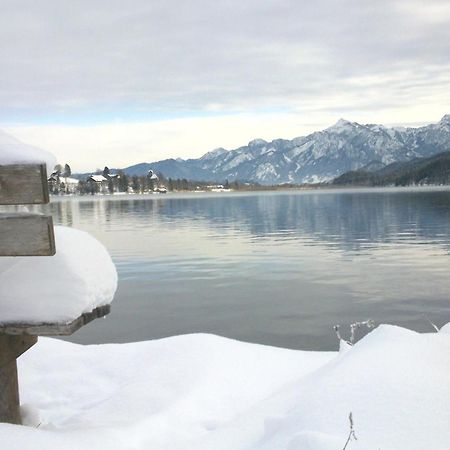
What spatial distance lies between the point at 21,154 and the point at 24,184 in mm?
206

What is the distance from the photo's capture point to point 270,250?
34.6 meters

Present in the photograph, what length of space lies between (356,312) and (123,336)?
7502 millimetres

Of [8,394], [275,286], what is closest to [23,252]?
[8,394]

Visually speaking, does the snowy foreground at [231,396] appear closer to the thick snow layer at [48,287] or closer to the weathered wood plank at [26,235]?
the thick snow layer at [48,287]

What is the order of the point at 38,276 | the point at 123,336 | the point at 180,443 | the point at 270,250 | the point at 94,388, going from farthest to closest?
the point at 270,250 < the point at 123,336 < the point at 94,388 < the point at 180,443 < the point at 38,276

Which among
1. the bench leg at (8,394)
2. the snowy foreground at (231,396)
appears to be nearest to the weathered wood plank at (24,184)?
the bench leg at (8,394)

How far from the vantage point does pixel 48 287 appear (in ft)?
13.4

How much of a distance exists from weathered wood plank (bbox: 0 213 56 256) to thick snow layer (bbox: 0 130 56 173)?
14.3 inches

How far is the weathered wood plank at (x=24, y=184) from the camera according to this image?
374 centimetres

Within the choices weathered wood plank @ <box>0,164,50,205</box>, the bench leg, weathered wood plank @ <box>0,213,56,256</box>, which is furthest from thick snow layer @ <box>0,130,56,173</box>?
the bench leg

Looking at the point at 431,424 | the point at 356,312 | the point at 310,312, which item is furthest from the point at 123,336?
the point at 431,424

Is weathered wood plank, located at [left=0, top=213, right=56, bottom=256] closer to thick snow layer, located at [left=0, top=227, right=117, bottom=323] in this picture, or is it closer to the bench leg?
thick snow layer, located at [left=0, top=227, right=117, bottom=323]

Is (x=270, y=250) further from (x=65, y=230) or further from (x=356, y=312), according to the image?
(x=65, y=230)

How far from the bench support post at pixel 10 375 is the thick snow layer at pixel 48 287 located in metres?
0.45
